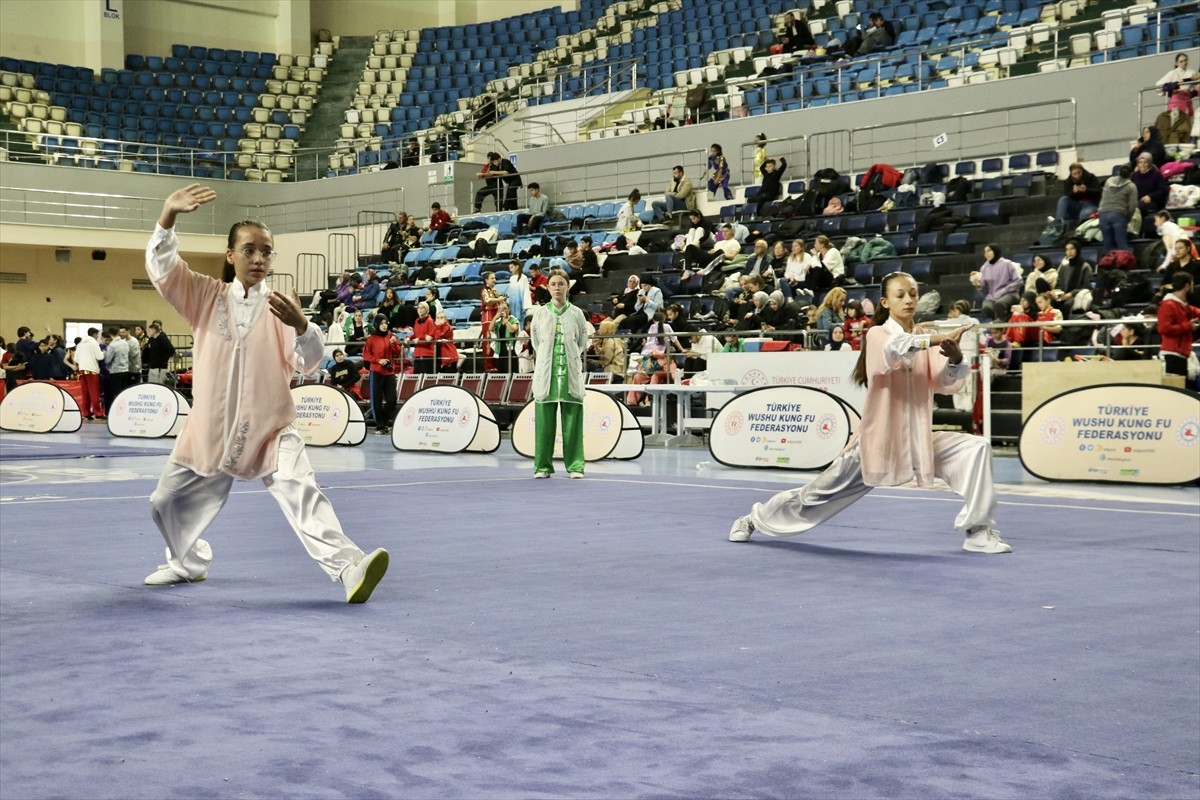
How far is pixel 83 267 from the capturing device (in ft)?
119

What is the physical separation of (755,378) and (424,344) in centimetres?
693

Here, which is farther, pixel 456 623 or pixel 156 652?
pixel 456 623

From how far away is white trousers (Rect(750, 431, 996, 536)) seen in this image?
7.61 metres

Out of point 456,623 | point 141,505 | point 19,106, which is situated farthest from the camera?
point 19,106

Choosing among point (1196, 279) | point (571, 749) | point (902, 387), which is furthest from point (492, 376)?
point (571, 749)

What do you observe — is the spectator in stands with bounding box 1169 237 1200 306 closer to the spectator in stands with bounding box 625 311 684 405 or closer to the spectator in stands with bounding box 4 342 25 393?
the spectator in stands with bounding box 625 311 684 405

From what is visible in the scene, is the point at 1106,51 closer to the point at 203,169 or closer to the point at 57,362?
the point at 57,362

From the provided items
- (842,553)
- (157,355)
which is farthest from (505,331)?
(842,553)

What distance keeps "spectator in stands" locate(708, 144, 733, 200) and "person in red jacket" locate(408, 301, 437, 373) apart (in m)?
6.91

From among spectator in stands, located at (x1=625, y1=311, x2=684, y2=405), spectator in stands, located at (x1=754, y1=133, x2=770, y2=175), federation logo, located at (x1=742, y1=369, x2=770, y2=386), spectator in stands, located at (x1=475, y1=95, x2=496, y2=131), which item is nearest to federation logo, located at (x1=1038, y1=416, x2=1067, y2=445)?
federation logo, located at (x1=742, y1=369, x2=770, y2=386)

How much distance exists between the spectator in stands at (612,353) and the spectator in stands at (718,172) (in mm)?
7008

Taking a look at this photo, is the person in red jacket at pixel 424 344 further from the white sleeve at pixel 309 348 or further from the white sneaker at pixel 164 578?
the white sleeve at pixel 309 348

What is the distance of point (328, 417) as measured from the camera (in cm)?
1859

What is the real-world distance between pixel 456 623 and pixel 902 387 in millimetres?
3255
